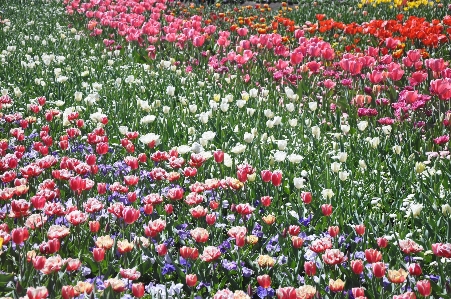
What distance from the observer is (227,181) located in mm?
2848

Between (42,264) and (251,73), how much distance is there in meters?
4.10

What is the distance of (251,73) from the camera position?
19.0ft

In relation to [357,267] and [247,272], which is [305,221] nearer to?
[247,272]

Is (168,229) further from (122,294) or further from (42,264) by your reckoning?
(42,264)

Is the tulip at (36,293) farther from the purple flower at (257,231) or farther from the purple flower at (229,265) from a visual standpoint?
the purple flower at (257,231)

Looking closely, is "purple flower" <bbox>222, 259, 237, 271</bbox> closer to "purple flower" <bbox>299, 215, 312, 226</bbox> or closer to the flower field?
the flower field

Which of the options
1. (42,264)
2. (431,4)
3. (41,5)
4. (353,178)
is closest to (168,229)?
(42,264)

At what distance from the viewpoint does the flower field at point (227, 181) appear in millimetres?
2227

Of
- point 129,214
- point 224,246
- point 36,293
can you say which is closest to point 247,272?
point 224,246

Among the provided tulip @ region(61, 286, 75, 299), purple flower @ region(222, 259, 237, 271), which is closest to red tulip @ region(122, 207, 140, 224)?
purple flower @ region(222, 259, 237, 271)

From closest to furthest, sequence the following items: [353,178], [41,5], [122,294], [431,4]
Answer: [122,294] → [353,178] → [431,4] → [41,5]

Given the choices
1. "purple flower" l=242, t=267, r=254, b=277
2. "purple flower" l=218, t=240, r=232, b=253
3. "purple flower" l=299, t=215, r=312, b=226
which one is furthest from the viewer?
"purple flower" l=299, t=215, r=312, b=226

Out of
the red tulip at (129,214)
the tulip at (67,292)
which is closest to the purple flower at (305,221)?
the red tulip at (129,214)

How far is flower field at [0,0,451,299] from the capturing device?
2.23m
